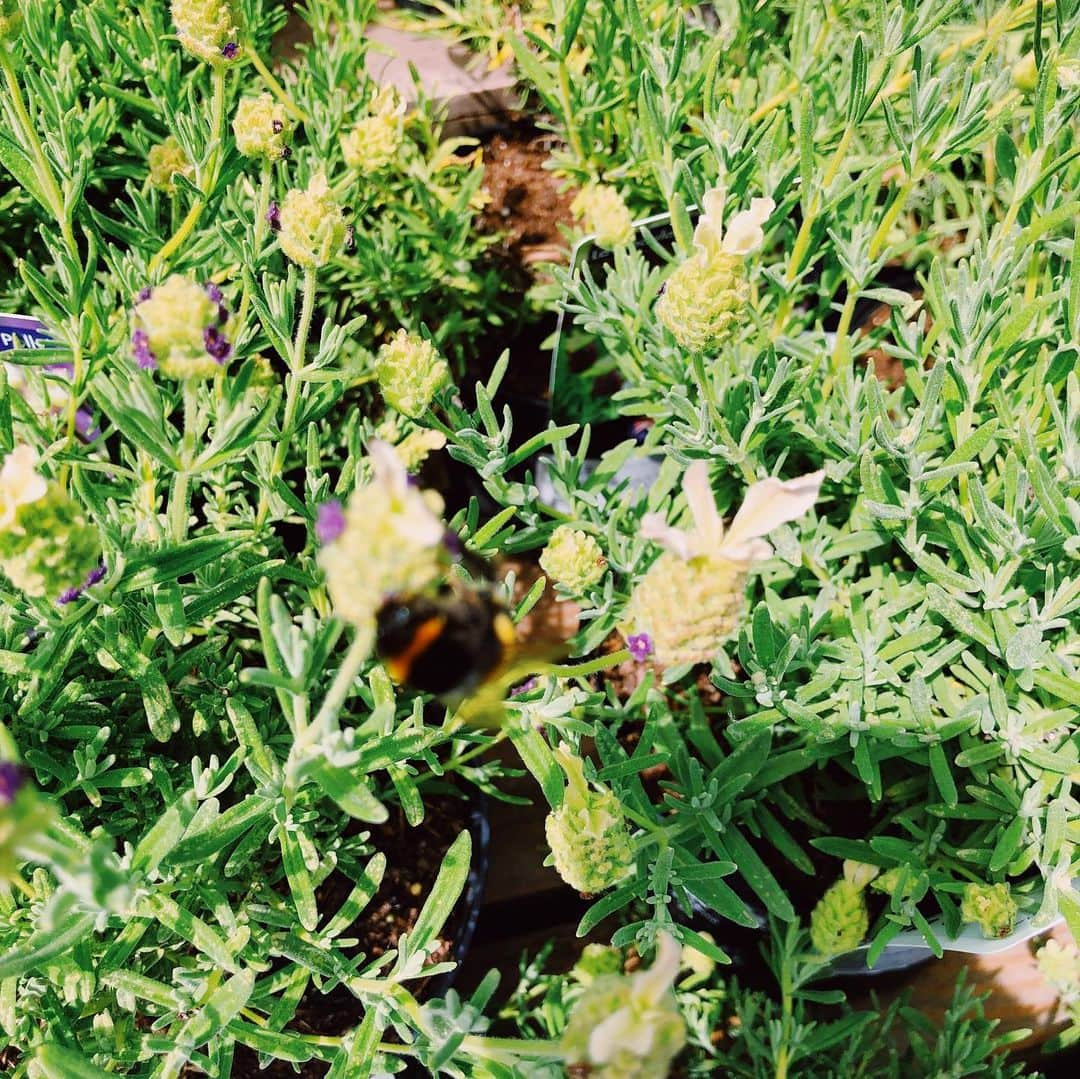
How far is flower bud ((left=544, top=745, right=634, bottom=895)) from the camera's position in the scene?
1.12 meters

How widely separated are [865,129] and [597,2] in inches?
25.9

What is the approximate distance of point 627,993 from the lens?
87 cm

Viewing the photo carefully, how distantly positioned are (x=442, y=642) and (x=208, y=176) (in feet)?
3.19

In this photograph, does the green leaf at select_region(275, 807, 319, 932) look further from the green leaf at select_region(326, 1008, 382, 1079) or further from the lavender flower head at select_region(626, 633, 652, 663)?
the lavender flower head at select_region(626, 633, 652, 663)

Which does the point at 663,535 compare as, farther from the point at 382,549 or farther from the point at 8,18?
the point at 8,18

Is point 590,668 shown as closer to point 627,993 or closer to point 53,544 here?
point 627,993

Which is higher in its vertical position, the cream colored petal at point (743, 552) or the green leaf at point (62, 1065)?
the cream colored petal at point (743, 552)

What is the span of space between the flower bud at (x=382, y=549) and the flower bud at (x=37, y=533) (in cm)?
35

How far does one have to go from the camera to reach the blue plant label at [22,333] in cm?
135

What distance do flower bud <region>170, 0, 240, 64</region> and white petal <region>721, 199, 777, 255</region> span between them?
0.68 metres

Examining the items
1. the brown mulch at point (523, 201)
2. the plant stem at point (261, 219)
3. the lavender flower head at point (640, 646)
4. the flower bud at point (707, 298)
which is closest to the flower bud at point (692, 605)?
the lavender flower head at point (640, 646)

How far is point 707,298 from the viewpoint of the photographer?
1.17m

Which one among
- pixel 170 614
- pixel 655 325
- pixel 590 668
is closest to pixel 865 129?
pixel 655 325

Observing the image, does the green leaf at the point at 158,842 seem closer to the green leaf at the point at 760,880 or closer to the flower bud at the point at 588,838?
the flower bud at the point at 588,838
